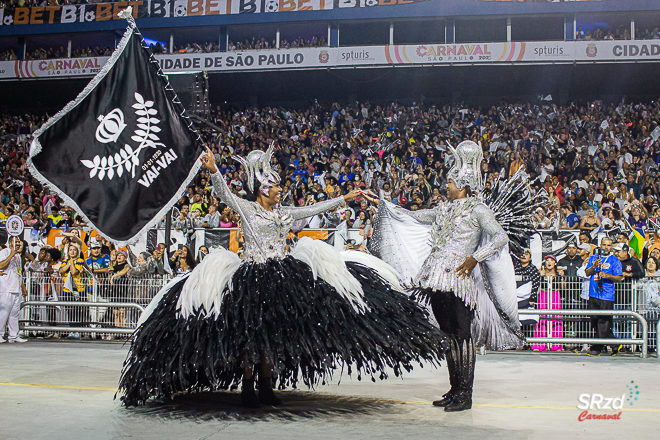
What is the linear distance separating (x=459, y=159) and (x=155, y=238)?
8.17 meters

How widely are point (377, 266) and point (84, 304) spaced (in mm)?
6272

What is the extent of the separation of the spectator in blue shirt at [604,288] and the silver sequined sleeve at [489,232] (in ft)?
15.5

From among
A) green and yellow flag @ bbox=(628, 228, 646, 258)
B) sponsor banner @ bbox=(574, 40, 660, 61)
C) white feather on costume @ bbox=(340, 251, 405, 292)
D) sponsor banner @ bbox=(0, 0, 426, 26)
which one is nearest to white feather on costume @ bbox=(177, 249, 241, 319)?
white feather on costume @ bbox=(340, 251, 405, 292)

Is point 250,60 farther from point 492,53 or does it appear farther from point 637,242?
point 637,242

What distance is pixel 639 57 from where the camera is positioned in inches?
795

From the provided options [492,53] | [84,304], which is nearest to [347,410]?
[84,304]

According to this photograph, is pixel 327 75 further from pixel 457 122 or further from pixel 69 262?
pixel 69 262

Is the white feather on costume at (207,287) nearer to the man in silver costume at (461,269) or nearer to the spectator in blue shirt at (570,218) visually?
the man in silver costume at (461,269)

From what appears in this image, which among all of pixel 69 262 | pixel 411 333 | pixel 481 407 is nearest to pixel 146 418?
pixel 411 333

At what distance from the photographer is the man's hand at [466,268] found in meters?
4.89

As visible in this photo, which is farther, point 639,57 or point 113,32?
point 113,32

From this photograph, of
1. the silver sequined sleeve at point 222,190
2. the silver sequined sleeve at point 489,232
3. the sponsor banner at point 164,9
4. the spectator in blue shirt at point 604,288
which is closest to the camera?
the silver sequined sleeve at point 489,232


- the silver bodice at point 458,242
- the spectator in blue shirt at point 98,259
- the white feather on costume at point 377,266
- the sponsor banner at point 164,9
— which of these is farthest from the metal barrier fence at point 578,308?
the sponsor banner at point 164,9

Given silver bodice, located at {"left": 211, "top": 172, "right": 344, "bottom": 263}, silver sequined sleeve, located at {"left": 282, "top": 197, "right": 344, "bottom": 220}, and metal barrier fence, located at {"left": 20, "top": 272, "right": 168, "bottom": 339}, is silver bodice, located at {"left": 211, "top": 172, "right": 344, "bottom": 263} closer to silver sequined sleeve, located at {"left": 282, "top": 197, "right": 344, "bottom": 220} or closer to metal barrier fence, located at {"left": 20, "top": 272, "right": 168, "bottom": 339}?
silver sequined sleeve, located at {"left": 282, "top": 197, "right": 344, "bottom": 220}
